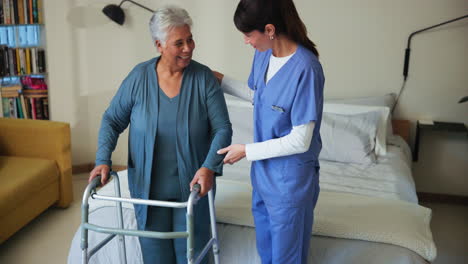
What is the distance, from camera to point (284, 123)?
65.2 inches

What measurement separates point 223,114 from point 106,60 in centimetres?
235

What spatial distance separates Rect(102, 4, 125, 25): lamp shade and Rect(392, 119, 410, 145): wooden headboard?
7.03ft

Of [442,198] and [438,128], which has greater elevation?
[438,128]

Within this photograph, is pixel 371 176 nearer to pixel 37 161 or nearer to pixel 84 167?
pixel 37 161

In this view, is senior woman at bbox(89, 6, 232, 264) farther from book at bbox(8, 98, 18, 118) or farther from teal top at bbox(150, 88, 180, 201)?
book at bbox(8, 98, 18, 118)

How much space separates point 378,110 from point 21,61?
8.67ft

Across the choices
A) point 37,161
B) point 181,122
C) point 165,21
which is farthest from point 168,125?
point 37,161

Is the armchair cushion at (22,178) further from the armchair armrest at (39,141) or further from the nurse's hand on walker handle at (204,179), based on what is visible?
the nurse's hand on walker handle at (204,179)

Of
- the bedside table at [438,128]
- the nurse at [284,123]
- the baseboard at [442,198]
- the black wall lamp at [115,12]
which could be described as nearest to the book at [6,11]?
the black wall lamp at [115,12]

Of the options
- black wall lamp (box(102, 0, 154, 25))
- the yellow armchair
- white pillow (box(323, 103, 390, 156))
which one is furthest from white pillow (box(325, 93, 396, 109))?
the yellow armchair

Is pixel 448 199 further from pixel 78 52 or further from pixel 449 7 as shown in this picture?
pixel 78 52

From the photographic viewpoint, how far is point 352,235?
2.00m

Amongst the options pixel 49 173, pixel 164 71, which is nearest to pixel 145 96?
pixel 164 71

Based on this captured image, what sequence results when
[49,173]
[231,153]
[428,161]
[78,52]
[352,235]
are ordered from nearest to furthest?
[231,153] → [352,235] → [49,173] → [428,161] → [78,52]
